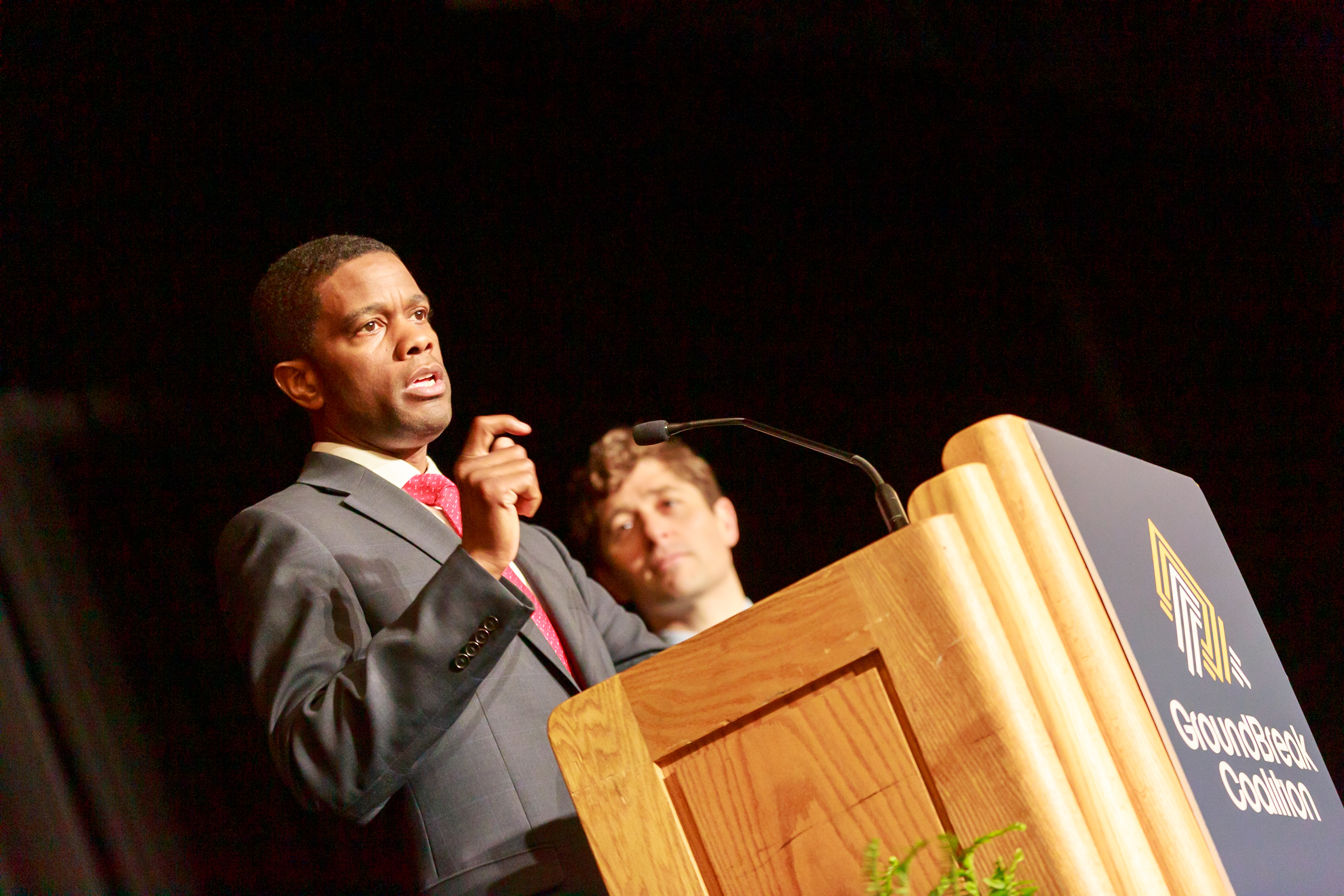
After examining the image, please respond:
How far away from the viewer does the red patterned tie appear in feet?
4.98

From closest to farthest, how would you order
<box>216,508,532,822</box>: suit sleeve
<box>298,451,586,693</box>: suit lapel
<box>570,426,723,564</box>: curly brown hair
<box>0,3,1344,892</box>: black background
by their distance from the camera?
1. <box>216,508,532,822</box>: suit sleeve
2. <box>298,451,586,693</box>: suit lapel
3. <box>0,3,1344,892</box>: black background
4. <box>570,426,723,564</box>: curly brown hair

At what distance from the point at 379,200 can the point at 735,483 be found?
1.28 metres

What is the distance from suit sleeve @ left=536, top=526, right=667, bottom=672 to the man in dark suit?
2 centimetres

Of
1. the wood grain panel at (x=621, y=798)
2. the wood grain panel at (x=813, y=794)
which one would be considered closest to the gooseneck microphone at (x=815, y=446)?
the wood grain panel at (x=813, y=794)

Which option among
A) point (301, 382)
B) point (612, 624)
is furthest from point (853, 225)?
point (301, 382)

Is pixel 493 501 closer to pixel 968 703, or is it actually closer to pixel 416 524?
pixel 416 524

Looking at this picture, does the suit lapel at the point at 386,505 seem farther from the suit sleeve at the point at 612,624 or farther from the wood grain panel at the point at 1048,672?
the wood grain panel at the point at 1048,672

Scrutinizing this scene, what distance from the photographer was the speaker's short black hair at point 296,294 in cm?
172

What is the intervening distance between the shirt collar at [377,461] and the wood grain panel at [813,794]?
2.76 feet

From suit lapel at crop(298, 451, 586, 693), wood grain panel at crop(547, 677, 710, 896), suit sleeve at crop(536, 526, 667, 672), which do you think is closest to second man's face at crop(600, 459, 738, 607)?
suit sleeve at crop(536, 526, 667, 672)

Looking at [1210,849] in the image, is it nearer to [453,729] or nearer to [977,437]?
[977,437]

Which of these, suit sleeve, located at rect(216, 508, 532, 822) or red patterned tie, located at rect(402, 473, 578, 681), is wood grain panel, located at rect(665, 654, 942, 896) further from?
red patterned tie, located at rect(402, 473, 578, 681)

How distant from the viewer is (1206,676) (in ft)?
3.39

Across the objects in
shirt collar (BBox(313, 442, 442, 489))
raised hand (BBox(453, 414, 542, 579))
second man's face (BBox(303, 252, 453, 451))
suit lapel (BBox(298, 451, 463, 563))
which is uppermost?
second man's face (BBox(303, 252, 453, 451))
